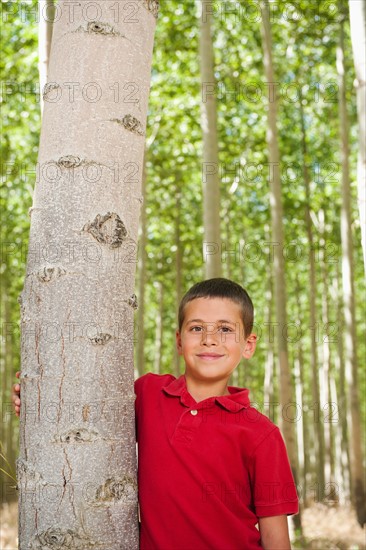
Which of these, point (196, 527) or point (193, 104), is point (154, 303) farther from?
point (196, 527)

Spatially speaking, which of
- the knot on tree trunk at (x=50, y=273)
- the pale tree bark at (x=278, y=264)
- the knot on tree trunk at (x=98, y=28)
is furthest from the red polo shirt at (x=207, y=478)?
the pale tree bark at (x=278, y=264)

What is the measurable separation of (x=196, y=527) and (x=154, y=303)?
20.7m

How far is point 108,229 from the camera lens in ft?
5.37

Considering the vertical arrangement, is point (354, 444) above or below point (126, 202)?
below

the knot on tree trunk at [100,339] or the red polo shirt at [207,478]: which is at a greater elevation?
the knot on tree trunk at [100,339]

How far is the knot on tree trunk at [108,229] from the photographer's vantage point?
1617mm

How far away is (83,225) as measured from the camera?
63.5 inches

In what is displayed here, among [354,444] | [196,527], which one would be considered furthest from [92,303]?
[354,444]

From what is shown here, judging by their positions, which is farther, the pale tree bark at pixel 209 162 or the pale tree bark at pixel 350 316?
the pale tree bark at pixel 350 316

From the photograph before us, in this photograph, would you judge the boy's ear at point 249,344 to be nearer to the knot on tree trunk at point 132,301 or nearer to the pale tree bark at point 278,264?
the knot on tree trunk at point 132,301

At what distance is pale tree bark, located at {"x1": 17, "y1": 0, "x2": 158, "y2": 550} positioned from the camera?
5.01 ft

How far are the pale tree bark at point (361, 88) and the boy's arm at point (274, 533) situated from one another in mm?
1818

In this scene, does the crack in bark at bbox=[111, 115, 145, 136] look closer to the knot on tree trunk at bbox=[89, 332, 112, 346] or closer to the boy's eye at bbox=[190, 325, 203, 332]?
the knot on tree trunk at bbox=[89, 332, 112, 346]

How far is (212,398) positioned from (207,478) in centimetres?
25
